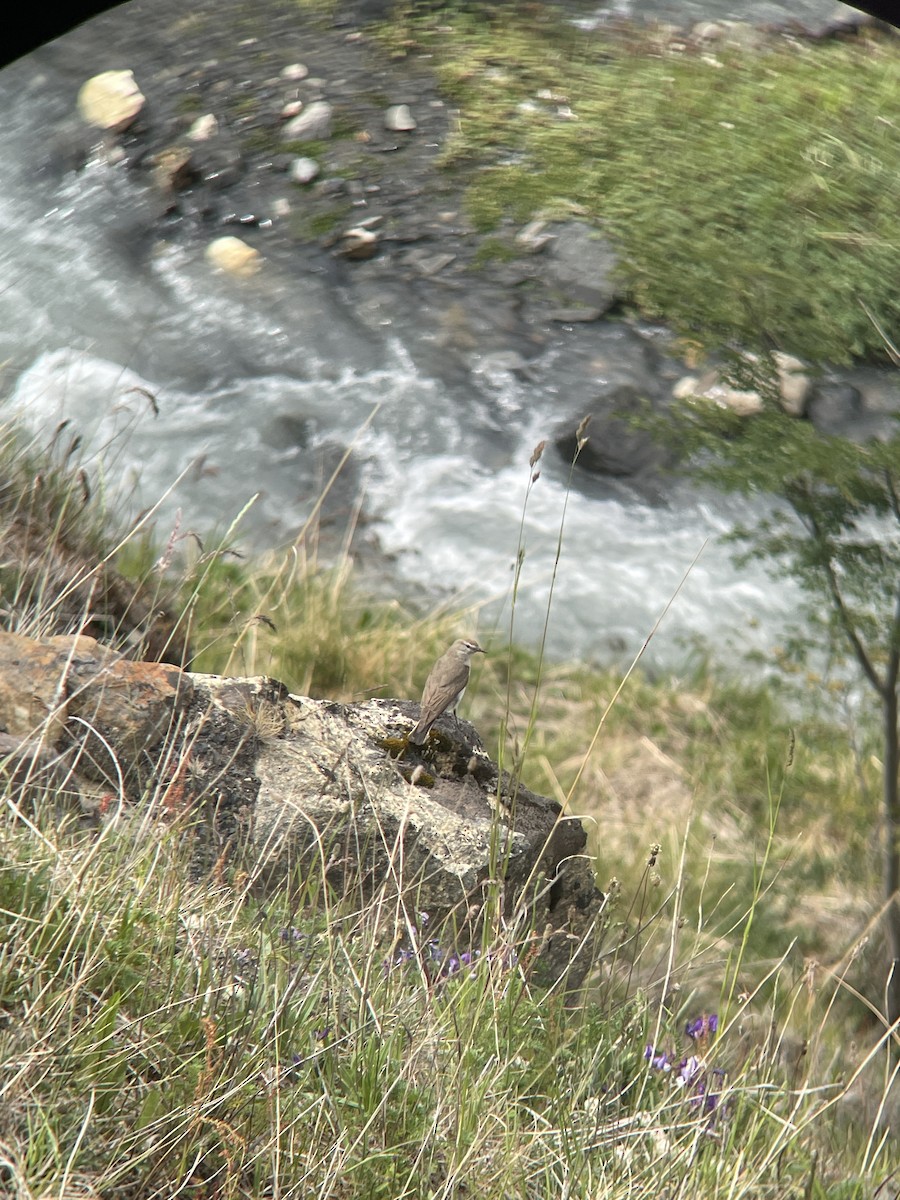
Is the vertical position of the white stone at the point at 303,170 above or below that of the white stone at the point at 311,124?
below

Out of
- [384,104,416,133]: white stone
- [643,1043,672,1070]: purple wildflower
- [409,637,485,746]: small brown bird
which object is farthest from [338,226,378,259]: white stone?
[643,1043,672,1070]: purple wildflower

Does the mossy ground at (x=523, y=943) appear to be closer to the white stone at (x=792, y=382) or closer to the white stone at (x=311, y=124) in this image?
the white stone at (x=792, y=382)

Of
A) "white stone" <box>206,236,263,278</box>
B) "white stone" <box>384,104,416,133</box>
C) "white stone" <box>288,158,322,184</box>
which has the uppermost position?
"white stone" <box>384,104,416,133</box>

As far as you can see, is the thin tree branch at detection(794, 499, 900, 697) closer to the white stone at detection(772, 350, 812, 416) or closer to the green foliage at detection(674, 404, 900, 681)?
the green foliage at detection(674, 404, 900, 681)

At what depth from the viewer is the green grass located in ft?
10.8

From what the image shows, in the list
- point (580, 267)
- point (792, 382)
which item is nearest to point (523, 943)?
point (792, 382)

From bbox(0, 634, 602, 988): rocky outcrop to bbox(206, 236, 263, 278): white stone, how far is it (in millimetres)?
1131

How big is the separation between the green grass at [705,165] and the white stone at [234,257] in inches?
24.2

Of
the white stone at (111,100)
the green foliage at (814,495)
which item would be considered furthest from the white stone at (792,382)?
the white stone at (111,100)

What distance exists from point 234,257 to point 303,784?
4.85 ft

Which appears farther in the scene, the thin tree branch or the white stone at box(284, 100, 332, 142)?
the white stone at box(284, 100, 332, 142)

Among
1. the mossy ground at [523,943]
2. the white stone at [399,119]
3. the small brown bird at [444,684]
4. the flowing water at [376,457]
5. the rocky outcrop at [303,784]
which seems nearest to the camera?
the mossy ground at [523,943]

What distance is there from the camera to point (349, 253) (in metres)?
3.29

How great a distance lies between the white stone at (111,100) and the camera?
3479 millimetres
